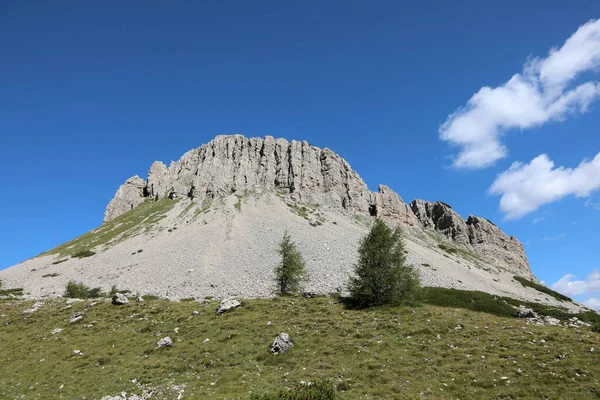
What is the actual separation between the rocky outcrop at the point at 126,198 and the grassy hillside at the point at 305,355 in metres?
155

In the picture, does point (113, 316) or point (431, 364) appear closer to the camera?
point (431, 364)

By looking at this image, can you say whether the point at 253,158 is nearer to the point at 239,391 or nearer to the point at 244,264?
the point at 244,264

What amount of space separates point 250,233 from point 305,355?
90.8 meters

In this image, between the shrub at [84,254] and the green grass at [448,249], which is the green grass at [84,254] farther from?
the green grass at [448,249]

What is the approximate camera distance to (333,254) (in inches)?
3829

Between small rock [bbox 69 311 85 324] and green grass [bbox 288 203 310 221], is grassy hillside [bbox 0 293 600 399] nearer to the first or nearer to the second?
small rock [bbox 69 311 85 324]

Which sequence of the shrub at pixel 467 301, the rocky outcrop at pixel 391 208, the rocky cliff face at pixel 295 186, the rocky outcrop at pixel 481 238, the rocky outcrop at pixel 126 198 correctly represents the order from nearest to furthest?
the shrub at pixel 467 301, the rocky cliff face at pixel 295 186, the rocky outcrop at pixel 391 208, the rocky outcrop at pixel 481 238, the rocky outcrop at pixel 126 198

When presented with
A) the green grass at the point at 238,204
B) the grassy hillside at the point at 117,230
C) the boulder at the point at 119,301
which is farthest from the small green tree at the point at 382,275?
the grassy hillside at the point at 117,230

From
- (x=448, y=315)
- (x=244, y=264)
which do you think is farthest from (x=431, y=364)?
(x=244, y=264)

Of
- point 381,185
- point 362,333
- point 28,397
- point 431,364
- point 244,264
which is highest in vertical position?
point 381,185

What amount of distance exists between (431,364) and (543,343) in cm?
814

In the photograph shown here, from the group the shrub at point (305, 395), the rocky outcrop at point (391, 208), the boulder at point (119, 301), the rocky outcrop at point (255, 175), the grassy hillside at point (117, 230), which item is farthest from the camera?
the rocky outcrop at point (391, 208)

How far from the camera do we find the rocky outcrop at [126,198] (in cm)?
17562

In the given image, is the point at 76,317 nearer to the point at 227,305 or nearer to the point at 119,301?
the point at 119,301
